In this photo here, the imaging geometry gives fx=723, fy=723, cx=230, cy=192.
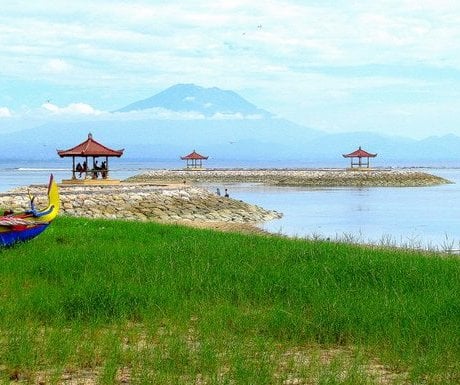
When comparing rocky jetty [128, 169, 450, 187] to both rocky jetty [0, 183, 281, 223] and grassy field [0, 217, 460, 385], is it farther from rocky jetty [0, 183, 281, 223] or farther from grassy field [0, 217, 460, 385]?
grassy field [0, 217, 460, 385]

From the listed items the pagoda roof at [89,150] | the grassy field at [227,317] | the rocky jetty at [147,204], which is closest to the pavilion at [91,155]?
the pagoda roof at [89,150]

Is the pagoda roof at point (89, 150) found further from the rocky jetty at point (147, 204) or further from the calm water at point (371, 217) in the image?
the calm water at point (371, 217)

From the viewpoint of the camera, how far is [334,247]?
39.7ft

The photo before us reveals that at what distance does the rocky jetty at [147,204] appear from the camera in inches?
1085

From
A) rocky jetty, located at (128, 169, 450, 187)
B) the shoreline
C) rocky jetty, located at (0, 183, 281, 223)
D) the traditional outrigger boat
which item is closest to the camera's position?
the traditional outrigger boat

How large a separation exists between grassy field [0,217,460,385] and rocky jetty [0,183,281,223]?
54.0 ft

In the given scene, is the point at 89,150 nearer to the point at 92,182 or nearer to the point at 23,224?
the point at 92,182

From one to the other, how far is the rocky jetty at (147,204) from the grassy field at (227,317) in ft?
54.0

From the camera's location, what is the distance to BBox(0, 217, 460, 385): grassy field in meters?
5.56

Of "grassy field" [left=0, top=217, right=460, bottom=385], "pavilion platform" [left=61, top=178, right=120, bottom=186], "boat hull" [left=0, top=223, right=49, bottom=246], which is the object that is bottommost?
"grassy field" [left=0, top=217, right=460, bottom=385]

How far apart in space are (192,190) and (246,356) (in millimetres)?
28173

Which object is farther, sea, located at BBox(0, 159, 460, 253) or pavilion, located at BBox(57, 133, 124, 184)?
pavilion, located at BBox(57, 133, 124, 184)

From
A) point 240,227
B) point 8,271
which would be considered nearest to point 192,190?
point 240,227

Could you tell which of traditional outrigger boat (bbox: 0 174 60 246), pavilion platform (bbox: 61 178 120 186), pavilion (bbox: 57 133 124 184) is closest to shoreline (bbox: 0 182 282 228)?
pavilion platform (bbox: 61 178 120 186)
